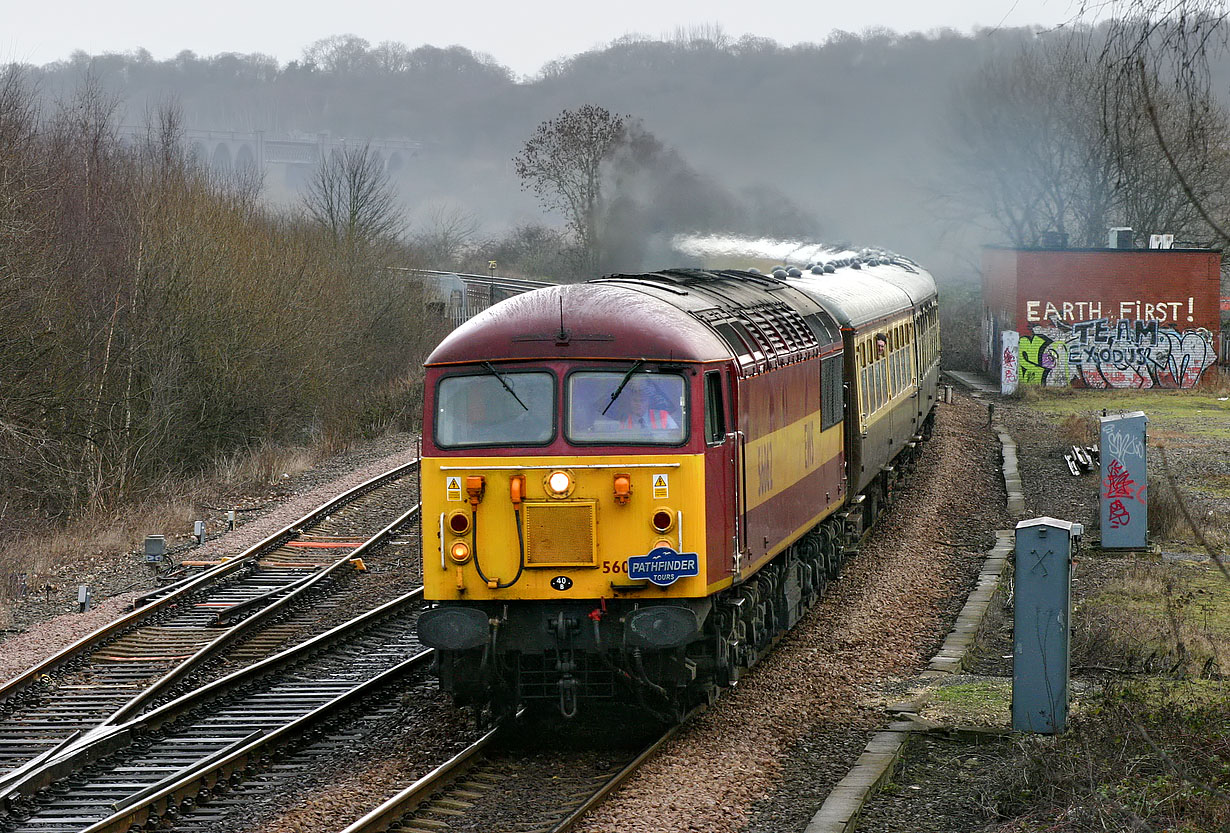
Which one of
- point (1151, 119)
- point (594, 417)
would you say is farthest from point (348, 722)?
point (1151, 119)

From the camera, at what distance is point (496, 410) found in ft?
31.8

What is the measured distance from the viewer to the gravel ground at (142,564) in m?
13.4

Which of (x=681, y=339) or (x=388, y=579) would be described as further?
(x=388, y=579)

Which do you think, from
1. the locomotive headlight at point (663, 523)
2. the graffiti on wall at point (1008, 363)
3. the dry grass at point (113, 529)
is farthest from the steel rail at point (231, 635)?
the graffiti on wall at point (1008, 363)

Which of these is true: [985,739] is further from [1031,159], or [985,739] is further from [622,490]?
[1031,159]

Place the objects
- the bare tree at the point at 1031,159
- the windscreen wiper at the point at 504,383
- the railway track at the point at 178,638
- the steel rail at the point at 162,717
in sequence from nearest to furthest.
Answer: the steel rail at the point at 162,717
the windscreen wiper at the point at 504,383
the railway track at the point at 178,638
the bare tree at the point at 1031,159

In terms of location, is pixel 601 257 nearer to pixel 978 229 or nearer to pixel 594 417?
pixel 594 417

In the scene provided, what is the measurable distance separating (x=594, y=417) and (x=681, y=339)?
0.80 meters

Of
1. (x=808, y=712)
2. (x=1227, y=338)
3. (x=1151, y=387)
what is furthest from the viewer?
(x=1227, y=338)

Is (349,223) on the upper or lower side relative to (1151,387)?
upper

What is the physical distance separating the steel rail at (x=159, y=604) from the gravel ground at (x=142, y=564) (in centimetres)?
28

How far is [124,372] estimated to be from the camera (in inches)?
941

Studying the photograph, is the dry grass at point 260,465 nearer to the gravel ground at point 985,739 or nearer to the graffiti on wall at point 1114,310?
the gravel ground at point 985,739

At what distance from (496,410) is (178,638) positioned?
224 inches
